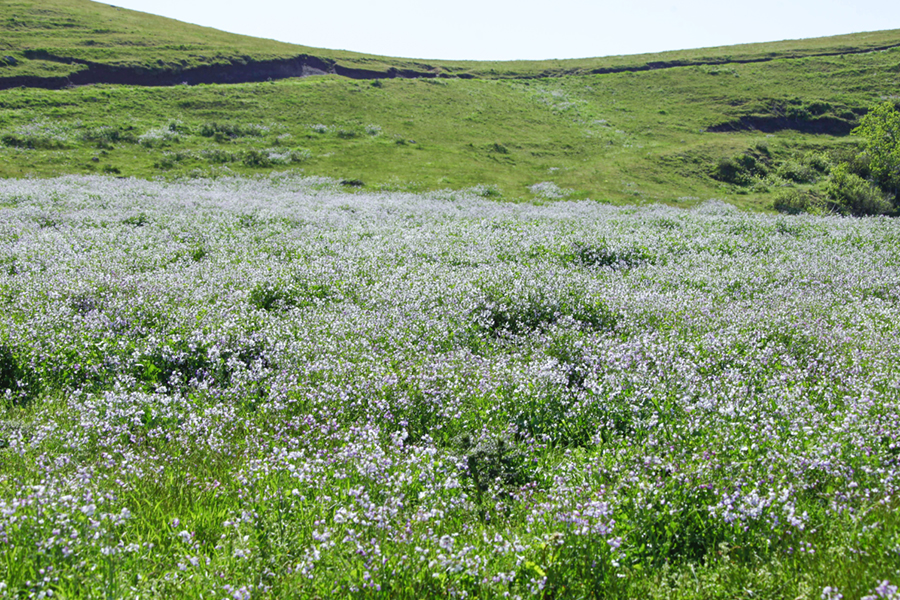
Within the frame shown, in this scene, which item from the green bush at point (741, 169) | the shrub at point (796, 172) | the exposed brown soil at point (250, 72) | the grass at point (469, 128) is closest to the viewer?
the grass at point (469, 128)

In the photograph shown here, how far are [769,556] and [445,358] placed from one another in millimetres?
4817

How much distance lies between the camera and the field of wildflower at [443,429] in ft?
12.3

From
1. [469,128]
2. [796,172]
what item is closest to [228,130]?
[469,128]

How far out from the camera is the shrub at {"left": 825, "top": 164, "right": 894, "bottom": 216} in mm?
38031

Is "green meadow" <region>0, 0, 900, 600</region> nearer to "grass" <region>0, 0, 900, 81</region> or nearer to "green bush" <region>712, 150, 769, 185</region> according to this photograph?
"green bush" <region>712, 150, 769, 185</region>

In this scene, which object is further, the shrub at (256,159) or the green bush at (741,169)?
the green bush at (741,169)

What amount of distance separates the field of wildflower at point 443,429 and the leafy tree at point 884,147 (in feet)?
128

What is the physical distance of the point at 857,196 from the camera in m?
38.7

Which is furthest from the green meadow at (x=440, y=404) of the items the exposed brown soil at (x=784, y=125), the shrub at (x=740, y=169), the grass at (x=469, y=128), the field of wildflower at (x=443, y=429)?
the exposed brown soil at (x=784, y=125)

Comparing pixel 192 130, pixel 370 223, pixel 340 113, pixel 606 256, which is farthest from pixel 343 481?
pixel 340 113

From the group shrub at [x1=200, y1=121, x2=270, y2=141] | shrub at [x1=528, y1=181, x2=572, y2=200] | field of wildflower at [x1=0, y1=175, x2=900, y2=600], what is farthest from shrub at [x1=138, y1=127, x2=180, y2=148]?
field of wildflower at [x1=0, y1=175, x2=900, y2=600]

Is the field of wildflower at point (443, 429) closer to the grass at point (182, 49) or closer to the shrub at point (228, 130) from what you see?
the shrub at point (228, 130)

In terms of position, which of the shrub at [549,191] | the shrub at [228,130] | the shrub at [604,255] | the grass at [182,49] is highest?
the grass at [182,49]

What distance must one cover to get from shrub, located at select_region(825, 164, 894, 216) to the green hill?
485 cm
